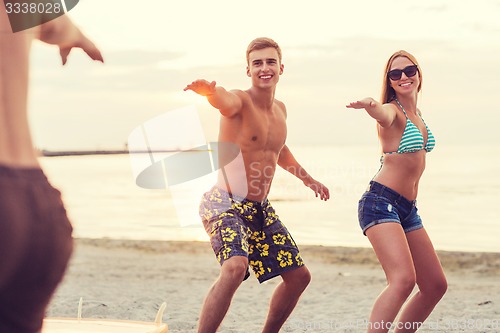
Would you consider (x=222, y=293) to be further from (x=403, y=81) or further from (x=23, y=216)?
(x=23, y=216)

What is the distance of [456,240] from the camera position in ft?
58.2

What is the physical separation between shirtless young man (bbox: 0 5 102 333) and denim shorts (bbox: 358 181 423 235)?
3.62 m

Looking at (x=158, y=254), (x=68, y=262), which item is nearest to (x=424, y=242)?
(x=68, y=262)

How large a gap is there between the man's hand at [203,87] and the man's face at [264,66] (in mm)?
578

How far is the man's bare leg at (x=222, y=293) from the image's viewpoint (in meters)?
5.01

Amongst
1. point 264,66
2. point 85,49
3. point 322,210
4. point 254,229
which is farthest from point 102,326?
point 322,210

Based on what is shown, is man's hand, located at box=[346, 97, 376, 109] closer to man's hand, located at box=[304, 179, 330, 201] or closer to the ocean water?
man's hand, located at box=[304, 179, 330, 201]

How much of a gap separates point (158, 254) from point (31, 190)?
11974 mm

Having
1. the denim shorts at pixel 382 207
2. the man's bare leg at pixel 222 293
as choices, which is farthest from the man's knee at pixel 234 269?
the denim shorts at pixel 382 207

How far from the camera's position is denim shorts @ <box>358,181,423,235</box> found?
503cm

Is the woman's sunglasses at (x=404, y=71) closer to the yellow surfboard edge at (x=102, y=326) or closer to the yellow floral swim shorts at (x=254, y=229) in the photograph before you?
the yellow floral swim shorts at (x=254, y=229)

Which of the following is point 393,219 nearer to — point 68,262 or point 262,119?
point 262,119

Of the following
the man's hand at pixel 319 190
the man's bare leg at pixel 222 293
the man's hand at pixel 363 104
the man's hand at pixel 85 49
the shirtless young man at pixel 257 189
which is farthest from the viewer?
the man's hand at pixel 319 190

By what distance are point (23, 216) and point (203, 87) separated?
3.46 meters
